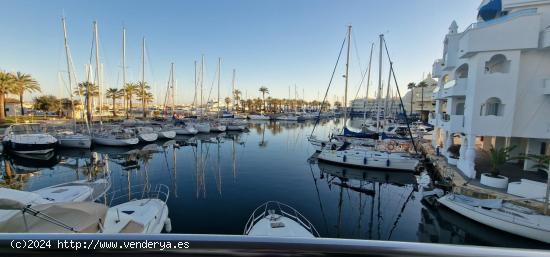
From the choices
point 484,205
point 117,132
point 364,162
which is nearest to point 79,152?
point 117,132

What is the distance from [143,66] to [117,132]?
57.1ft

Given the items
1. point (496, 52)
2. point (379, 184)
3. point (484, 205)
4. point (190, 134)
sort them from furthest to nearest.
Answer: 1. point (190, 134)
2. point (379, 184)
3. point (496, 52)
4. point (484, 205)

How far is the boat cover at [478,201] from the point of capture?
12039mm

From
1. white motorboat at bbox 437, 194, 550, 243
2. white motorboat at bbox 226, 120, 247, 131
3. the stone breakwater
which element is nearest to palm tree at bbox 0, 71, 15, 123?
white motorboat at bbox 226, 120, 247, 131

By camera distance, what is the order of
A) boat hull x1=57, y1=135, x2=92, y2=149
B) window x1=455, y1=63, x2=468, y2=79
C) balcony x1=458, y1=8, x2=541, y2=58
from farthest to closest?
boat hull x1=57, y1=135, x2=92, y2=149 < window x1=455, y1=63, x2=468, y2=79 < balcony x1=458, y1=8, x2=541, y2=58

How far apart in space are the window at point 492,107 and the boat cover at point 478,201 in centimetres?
667

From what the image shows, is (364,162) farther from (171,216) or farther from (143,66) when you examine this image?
(143,66)

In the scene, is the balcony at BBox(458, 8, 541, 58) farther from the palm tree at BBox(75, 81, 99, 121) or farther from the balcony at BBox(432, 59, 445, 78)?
the palm tree at BBox(75, 81, 99, 121)

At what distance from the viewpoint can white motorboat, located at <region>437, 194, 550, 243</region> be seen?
10586 mm

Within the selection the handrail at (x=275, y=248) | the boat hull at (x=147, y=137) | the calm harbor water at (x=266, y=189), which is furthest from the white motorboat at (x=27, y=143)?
the handrail at (x=275, y=248)

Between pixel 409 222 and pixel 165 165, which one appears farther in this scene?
pixel 165 165

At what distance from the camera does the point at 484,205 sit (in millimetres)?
12289

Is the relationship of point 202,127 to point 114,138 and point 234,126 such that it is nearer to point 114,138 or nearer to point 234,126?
point 234,126

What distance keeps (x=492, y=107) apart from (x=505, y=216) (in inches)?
377
